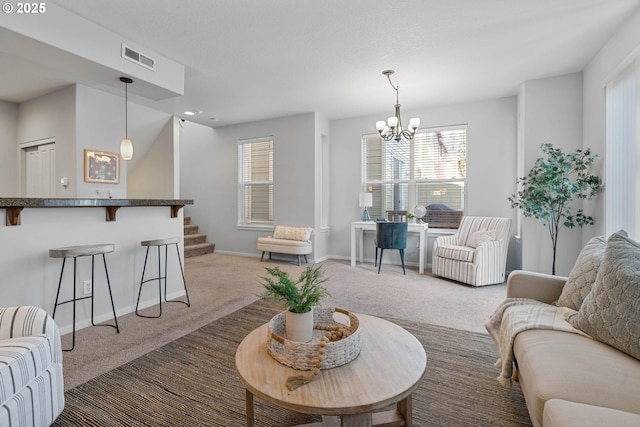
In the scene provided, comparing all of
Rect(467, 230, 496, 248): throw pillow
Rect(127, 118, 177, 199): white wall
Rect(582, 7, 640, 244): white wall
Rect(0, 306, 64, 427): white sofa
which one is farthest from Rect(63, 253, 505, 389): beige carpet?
Rect(127, 118, 177, 199): white wall

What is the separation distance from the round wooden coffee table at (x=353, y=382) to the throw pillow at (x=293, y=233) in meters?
3.84

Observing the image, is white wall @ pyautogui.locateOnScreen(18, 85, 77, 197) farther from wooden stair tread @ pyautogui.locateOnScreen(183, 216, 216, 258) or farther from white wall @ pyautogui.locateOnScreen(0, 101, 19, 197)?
wooden stair tread @ pyautogui.locateOnScreen(183, 216, 216, 258)

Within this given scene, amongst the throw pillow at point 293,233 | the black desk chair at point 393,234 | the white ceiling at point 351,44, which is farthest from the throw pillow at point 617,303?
the throw pillow at point 293,233

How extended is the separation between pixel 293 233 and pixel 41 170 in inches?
156

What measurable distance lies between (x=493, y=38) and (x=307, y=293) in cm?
311

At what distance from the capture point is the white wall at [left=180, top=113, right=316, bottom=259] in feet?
18.4

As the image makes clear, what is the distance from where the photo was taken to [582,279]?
68.5 inches

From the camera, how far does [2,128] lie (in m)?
4.93

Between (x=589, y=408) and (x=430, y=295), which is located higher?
(x=589, y=408)

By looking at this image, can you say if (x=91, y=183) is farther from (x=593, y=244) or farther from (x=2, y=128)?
(x=593, y=244)

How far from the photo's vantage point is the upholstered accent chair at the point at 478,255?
405cm

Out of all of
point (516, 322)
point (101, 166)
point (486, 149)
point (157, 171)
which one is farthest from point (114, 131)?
point (486, 149)

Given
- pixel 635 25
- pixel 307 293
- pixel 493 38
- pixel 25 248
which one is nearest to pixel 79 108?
pixel 25 248

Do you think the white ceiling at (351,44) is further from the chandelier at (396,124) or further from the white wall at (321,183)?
the white wall at (321,183)
